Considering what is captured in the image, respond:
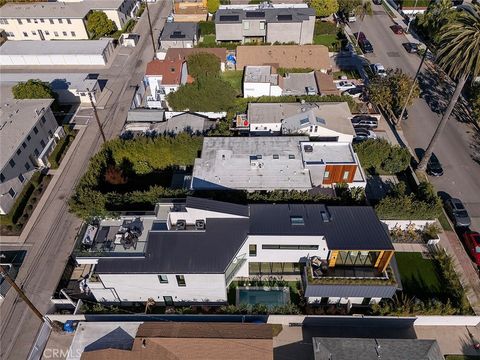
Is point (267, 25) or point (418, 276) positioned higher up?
point (267, 25)

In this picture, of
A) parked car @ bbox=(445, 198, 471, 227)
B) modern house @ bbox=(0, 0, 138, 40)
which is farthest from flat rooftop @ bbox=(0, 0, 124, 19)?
parked car @ bbox=(445, 198, 471, 227)

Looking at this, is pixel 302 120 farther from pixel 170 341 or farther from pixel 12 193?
pixel 12 193

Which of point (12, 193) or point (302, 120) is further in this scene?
point (302, 120)

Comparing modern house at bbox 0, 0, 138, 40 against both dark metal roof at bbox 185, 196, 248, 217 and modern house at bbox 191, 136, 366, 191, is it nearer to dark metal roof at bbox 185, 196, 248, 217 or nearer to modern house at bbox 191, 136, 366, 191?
modern house at bbox 191, 136, 366, 191

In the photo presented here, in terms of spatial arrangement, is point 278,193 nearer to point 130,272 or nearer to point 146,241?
point 146,241

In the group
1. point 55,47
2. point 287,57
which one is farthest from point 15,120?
point 287,57

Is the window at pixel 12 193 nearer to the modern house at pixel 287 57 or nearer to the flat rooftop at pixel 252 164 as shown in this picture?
the flat rooftop at pixel 252 164
